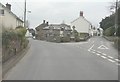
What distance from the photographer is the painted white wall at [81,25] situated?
4917 inches

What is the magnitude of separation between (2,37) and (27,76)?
12.3ft

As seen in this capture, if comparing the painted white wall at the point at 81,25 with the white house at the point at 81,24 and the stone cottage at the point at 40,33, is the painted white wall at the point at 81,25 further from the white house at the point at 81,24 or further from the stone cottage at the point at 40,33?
the stone cottage at the point at 40,33

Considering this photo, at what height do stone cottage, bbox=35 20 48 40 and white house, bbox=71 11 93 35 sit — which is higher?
white house, bbox=71 11 93 35

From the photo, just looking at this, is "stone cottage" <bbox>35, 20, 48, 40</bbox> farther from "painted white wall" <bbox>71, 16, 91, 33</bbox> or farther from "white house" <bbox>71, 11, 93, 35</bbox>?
"painted white wall" <bbox>71, 16, 91, 33</bbox>

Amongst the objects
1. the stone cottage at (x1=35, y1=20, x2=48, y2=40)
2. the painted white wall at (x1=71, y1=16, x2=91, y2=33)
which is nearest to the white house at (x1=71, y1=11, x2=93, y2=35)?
the painted white wall at (x1=71, y1=16, x2=91, y2=33)

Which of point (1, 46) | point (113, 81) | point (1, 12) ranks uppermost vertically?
point (1, 12)

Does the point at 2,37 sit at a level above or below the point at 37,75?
above

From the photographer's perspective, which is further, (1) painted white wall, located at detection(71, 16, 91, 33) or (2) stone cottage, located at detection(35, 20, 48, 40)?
(1) painted white wall, located at detection(71, 16, 91, 33)

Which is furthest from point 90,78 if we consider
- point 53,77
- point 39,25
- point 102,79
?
point 39,25

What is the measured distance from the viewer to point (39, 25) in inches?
5497

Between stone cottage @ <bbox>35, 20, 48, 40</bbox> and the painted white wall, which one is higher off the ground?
the painted white wall

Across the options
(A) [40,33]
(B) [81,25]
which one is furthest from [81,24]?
(A) [40,33]

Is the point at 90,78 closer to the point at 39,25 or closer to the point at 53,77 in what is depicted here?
the point at 53,77

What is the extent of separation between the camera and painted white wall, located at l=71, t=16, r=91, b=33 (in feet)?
410
